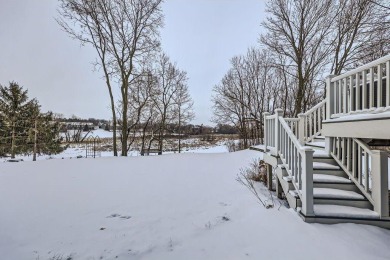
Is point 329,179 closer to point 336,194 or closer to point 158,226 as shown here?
point 336,194

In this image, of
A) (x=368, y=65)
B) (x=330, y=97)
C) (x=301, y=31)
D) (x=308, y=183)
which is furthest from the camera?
(x=301, y=31)

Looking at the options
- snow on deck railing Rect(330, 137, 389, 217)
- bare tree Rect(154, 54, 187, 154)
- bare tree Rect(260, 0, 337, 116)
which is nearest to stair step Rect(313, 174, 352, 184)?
snow on deck railing Rect(330, 137, 389, 217)

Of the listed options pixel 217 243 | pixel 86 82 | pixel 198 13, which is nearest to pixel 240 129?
pixel 198 13

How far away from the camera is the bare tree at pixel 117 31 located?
416 inches

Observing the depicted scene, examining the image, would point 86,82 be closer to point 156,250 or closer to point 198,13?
point 198,13

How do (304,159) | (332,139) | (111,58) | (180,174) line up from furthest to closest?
(111,58) < (180,174) < (332,139) < (304,159)

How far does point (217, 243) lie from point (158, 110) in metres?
15.3

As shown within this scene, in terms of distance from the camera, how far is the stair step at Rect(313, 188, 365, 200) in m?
3.35

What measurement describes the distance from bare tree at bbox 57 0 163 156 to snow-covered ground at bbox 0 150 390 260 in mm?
6859

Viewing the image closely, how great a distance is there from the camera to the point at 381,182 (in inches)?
121

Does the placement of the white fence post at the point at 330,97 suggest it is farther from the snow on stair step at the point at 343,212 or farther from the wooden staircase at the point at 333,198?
the snow on stair step at the point at 343,212

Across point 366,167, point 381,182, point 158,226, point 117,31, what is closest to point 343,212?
point 381,182

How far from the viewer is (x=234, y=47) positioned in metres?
18.2

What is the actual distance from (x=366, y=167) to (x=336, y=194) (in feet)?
2.08
